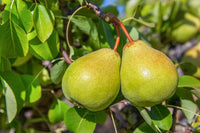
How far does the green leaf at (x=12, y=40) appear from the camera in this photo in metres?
0.71

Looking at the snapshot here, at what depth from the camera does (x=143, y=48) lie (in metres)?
0.69

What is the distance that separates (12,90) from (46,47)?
0.18m

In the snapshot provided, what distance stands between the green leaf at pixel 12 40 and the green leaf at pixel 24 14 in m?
0.03

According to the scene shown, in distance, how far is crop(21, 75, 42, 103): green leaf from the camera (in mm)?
877

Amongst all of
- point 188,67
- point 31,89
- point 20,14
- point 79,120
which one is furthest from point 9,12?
point 188,67

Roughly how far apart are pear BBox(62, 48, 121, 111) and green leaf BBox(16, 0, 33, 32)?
8.0 inches

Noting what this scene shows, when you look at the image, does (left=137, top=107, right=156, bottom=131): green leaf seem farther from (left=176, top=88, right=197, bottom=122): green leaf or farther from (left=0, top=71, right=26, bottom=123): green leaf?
(left=0, top=71, right=26, bottom=123): green leaf

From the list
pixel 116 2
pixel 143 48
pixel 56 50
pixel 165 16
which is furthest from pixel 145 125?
pixel 116 2

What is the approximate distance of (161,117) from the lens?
761 mm

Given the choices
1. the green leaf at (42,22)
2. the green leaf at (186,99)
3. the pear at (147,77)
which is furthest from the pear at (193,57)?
the green leaf at (42,22)

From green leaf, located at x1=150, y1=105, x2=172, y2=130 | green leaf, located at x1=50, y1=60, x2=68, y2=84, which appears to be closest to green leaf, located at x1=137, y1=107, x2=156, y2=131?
green leaf, located at x1=150, y1=105, x2=172, y2=130

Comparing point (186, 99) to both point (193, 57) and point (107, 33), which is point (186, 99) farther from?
point (193, 57)

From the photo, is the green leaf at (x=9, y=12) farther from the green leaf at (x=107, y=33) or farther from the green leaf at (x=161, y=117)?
the green leaf at (x=161, y=117)

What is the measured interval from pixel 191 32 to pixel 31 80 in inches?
52.3
